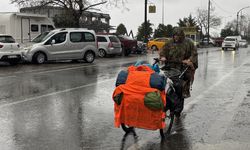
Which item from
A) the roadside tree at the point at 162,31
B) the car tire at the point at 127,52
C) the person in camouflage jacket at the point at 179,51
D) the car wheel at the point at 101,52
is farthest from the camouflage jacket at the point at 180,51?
the roadside tree at the point at 162,31

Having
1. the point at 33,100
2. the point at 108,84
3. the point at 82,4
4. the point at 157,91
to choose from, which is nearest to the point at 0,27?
the point at 82,4

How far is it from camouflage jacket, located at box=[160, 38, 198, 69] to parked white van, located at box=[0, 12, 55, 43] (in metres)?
19.5

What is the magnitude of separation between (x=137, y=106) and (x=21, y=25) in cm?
2138

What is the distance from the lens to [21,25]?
25.5 meters

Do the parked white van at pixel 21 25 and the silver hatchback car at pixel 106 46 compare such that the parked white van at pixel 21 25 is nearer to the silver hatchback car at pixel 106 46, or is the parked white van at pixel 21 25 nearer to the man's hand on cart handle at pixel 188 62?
the silver hatchback car at pixel 106 46

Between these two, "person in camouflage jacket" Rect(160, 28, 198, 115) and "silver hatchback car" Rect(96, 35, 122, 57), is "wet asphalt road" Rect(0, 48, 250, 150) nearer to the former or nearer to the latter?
"person in camouflage jacket" Rect(160, 28, 198, 115)

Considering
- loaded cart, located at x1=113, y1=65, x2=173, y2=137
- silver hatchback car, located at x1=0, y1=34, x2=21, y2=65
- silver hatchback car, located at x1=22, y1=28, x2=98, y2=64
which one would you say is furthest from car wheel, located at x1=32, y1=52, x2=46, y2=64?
loaded cart, located at x1=113, y1=65, x2=173, y2=137

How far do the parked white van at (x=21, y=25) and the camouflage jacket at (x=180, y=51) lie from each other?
19.5 m

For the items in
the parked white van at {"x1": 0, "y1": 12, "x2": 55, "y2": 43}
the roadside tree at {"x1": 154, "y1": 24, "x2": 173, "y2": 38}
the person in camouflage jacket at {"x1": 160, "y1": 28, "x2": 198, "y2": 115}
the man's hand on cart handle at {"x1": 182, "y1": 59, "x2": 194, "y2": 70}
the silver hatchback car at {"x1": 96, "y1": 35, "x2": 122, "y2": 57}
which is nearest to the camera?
the man's hand on cart handle at {"x1": 182, "y1": 59, "x2": 194, "y2": 70}

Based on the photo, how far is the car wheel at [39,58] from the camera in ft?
64.8

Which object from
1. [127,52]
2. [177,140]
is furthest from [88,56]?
[177,140]

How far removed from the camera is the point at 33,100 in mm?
9062

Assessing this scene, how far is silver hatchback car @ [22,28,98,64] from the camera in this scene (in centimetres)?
1981

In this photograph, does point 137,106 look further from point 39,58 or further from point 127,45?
point 127,45
